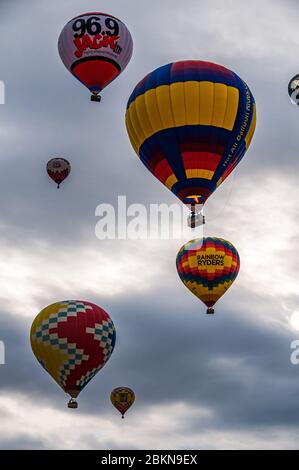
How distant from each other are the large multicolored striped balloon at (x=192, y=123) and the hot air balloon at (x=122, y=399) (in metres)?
17.2

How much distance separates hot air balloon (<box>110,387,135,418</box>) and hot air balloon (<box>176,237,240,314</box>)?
6950mm

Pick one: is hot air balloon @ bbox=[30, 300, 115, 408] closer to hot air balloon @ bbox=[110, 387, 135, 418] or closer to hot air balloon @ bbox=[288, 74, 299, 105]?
hot air balloon @ bbox=[110, 387, 135, 418]

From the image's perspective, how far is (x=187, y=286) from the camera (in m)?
42.8

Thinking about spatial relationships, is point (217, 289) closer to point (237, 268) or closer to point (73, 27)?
point (237, 268)

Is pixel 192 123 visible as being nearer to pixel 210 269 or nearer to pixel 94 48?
pixel 94 48

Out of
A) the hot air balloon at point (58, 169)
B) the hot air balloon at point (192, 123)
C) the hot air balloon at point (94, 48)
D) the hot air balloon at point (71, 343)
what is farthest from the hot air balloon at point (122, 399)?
the hot air balloon at point (192, 123)

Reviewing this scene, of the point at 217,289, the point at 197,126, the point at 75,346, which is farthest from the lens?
the point at 217,289

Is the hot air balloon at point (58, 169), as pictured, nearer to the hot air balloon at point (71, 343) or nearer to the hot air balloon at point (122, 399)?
the hot air balloon at point (71, 343)

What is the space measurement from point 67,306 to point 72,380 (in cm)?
312

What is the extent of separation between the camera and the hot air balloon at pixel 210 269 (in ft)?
138

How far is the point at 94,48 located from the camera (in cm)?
3747

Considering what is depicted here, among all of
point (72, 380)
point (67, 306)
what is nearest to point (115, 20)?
point (67, 306)

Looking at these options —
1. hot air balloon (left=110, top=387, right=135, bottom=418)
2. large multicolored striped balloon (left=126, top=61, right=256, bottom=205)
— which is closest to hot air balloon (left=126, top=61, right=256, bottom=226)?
large multicolored striped balloon (left=126, top=61, right=256, bottom=205)

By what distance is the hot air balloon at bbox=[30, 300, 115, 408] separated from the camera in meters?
36.7
